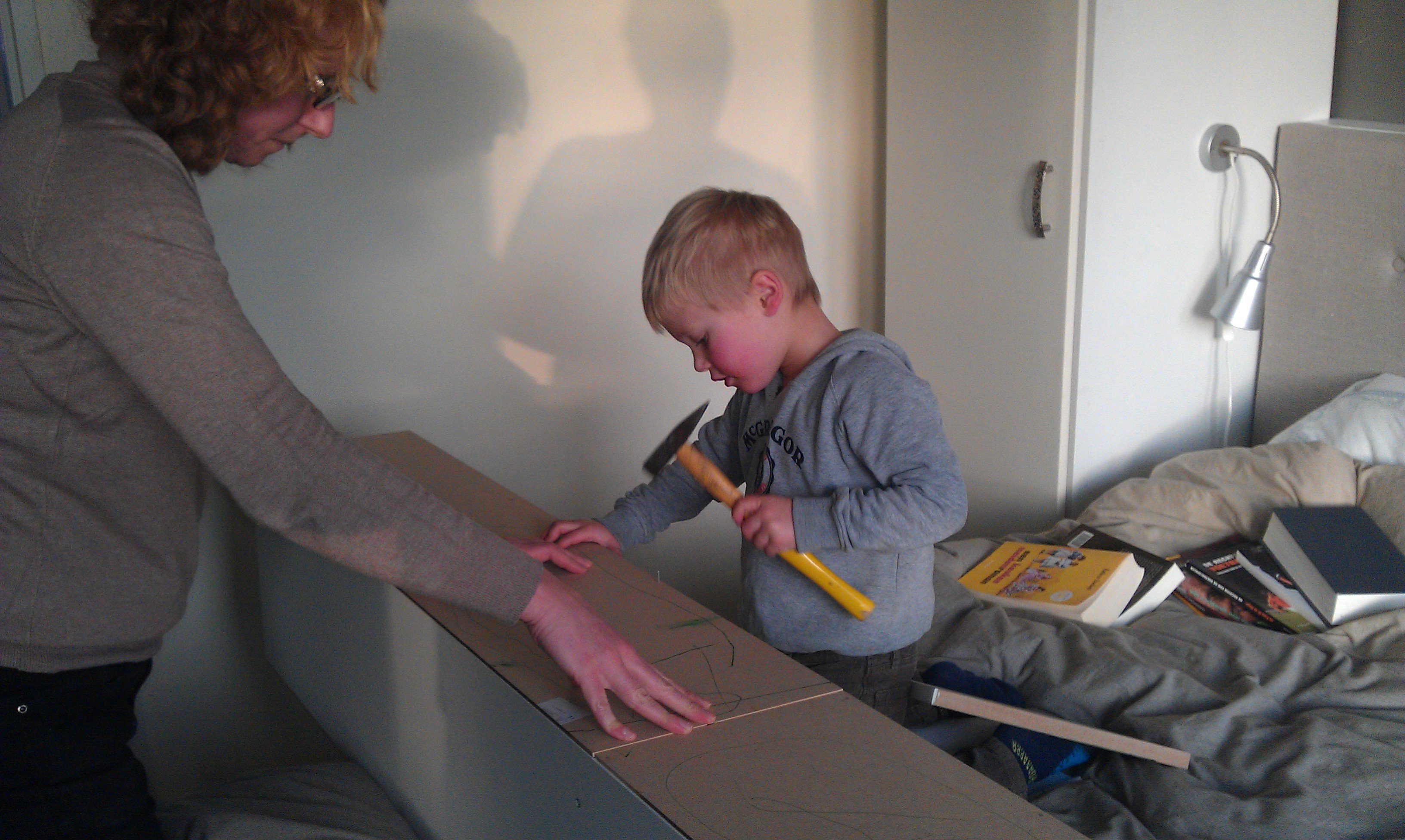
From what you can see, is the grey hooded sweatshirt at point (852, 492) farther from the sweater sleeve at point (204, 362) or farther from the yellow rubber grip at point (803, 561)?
the sweater sleeve at point (204, 362)

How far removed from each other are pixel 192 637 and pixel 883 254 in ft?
5.35

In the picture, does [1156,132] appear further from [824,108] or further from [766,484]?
[766,484]

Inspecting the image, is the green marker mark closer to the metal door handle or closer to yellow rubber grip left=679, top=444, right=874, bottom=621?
yellow rubber grip left=679, top=444, right=874, bottom=621

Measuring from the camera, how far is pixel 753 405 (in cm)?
140

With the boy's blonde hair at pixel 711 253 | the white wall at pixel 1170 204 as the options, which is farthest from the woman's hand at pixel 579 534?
the white wall at pixel 1170 204

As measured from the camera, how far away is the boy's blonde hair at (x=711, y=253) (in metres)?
1.25

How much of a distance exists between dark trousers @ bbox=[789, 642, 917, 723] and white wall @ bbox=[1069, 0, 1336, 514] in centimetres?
91

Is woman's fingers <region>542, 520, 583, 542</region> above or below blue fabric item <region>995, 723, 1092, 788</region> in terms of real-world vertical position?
above


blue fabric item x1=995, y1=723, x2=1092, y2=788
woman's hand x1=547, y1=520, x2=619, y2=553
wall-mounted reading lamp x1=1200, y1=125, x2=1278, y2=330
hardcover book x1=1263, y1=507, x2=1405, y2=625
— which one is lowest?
blue fabric item x1=995, y1=723, x2=1092, y2=788

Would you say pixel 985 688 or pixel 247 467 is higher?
pixel 247 467

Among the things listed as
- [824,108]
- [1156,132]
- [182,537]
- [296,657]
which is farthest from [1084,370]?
[182,537]

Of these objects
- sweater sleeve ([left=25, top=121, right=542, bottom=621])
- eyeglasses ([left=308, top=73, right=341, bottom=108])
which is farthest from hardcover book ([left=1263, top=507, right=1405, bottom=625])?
eyeglasses ([left=308, top=73, right=341, bottom=108])

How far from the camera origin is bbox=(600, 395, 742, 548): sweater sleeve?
4.63ft

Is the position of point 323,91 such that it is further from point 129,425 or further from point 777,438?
point 777,438
